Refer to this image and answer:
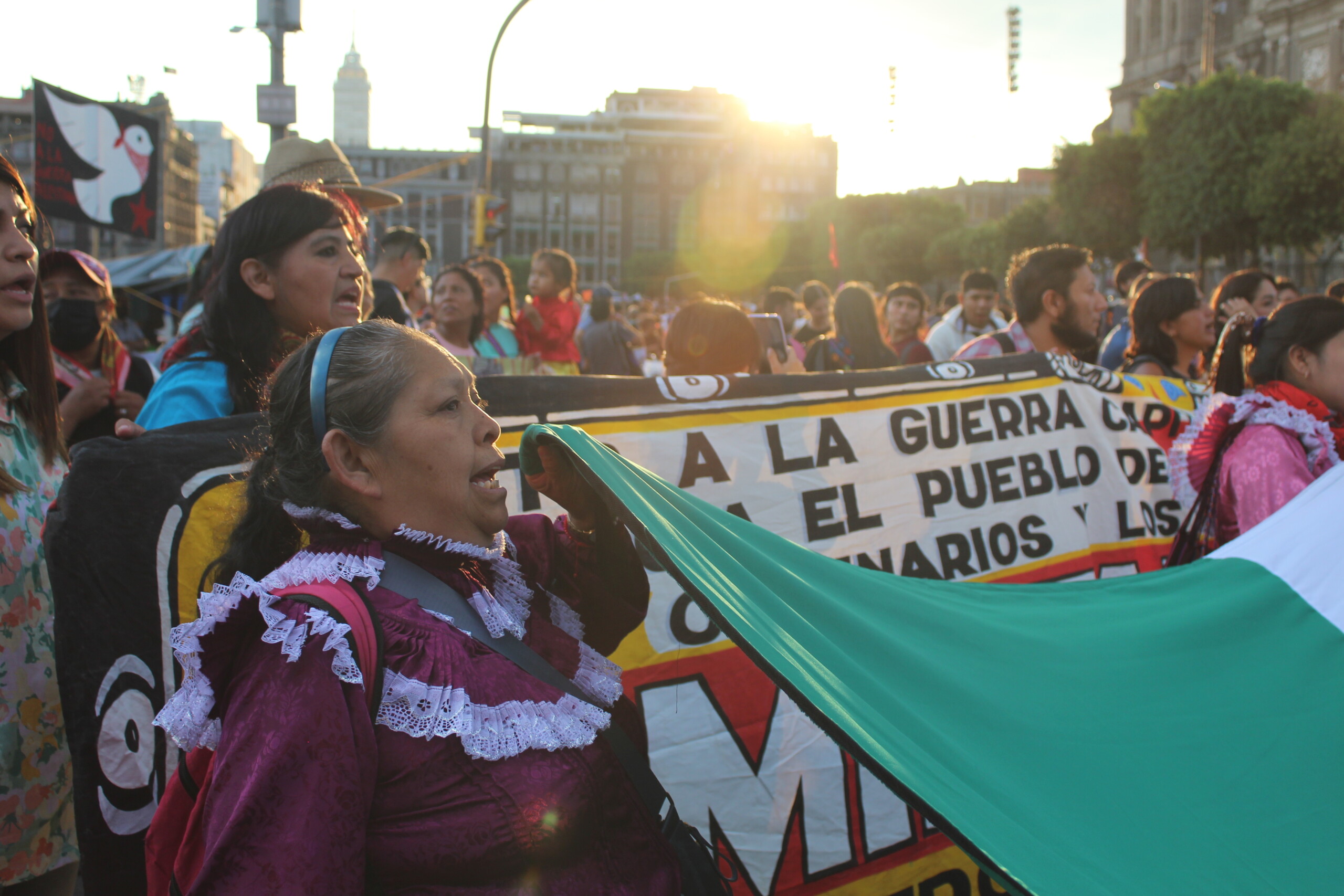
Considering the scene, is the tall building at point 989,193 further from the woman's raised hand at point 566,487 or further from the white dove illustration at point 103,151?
the woman's raised hand at point 566,487

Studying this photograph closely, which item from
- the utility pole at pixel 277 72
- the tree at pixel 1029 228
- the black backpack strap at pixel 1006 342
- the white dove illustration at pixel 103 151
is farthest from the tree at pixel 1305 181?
the white dove illustration at pixel 103 151

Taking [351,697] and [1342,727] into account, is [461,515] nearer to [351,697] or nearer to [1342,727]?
[351,697]

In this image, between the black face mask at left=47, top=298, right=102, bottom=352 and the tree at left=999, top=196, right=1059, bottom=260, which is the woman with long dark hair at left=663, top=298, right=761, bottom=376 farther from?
the tree at left=999, top=196, right=1059, bottom=260

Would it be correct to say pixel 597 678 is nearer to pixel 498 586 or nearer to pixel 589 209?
pixel 498 586

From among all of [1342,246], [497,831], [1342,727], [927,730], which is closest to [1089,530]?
[1342,727]

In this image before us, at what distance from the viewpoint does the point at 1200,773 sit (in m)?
1.71

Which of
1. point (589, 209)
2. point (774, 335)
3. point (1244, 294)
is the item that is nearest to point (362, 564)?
point (774, 335)

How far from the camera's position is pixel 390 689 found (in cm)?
122

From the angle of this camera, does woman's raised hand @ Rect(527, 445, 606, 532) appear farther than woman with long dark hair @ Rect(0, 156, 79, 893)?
No

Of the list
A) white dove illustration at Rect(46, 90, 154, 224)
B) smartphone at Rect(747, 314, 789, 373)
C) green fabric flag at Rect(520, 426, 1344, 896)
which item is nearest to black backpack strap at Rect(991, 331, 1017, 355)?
smartphone at Rect(747, 314, 789, 373)

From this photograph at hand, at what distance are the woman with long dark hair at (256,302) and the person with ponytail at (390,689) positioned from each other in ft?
2.89

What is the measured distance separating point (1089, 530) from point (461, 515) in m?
2.68

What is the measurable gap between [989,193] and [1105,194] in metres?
66.9

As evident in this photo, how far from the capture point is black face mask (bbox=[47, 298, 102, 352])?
3395mm
